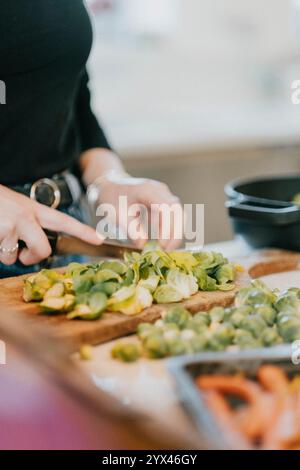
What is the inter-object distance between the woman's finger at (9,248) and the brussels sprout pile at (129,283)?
0.12 metres

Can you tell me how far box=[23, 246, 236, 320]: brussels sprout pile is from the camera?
1.22 m

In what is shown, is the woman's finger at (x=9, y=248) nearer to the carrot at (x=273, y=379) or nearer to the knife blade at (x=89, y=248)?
the knife blade at (x=89, y=248)

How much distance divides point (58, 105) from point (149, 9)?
278 cm

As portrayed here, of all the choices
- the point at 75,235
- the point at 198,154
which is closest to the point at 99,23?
the point at 198,154

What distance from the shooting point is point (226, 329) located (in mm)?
1044

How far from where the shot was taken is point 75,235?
1.49 meters

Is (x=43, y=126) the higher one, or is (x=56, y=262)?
(x=43, y=126)

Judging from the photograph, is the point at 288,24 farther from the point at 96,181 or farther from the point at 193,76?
the point at 96,181

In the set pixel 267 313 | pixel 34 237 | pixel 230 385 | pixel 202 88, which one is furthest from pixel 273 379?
pixel 202 88

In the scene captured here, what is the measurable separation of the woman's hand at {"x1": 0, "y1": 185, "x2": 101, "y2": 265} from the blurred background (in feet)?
7.09

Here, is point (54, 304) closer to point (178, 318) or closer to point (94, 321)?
point (94, 321)

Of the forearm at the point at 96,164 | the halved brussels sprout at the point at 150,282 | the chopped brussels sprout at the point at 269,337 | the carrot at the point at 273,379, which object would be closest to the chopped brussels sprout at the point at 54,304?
the halved brussels sprout at the point at 150,282
